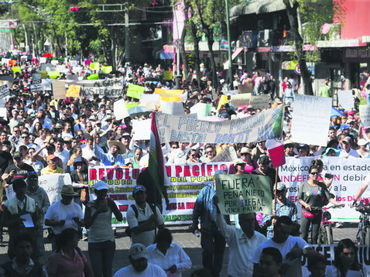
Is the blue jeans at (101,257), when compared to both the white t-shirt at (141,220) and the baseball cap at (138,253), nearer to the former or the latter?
the white t-shirt at (141,220)

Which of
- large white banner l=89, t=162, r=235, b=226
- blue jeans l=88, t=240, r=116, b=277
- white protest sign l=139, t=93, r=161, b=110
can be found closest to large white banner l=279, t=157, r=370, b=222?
large white banner l=89, t=162, r=235, b=226

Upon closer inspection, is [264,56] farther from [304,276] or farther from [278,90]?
[304,276]

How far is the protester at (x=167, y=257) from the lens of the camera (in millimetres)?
7691

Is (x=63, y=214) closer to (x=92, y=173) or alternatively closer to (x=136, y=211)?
(x=136, y=211)

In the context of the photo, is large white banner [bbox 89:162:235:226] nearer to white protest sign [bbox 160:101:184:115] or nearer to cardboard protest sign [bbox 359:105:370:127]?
cardboard protest sign [bbox 359:105:370:127]

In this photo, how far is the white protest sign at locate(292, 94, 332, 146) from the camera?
1351cm

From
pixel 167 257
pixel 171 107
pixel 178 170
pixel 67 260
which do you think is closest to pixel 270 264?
pixel 167 257

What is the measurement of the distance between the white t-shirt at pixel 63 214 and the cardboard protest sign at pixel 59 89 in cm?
1734

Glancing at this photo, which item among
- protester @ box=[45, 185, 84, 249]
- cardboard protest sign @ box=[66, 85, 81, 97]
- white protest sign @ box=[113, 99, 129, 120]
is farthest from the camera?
cardboard protest sign @ box=[66, 85, 81, 97]

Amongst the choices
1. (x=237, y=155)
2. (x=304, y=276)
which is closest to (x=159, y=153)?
(x=304, y=276)

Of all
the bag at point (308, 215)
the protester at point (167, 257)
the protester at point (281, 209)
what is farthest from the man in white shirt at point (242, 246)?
the bag at point (308, 215)

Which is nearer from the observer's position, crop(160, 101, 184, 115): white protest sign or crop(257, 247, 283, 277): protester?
crop(257, 247, 283, 277): protester

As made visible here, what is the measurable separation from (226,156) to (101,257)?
5.31m

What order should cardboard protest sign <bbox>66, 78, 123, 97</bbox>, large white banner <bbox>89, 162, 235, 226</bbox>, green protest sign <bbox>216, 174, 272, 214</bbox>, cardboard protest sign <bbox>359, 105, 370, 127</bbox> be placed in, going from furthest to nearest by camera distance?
cardboard protest sign <bbox>66, 78, 123, 97</bbox>
cardboard protest sign <bbox>359, 105, 370, 127</bbox>
large white banner <bbox>89, 162, 235, 226</bbox>
green protest sign <bbox>216, 174, 272, 214</bbox>
